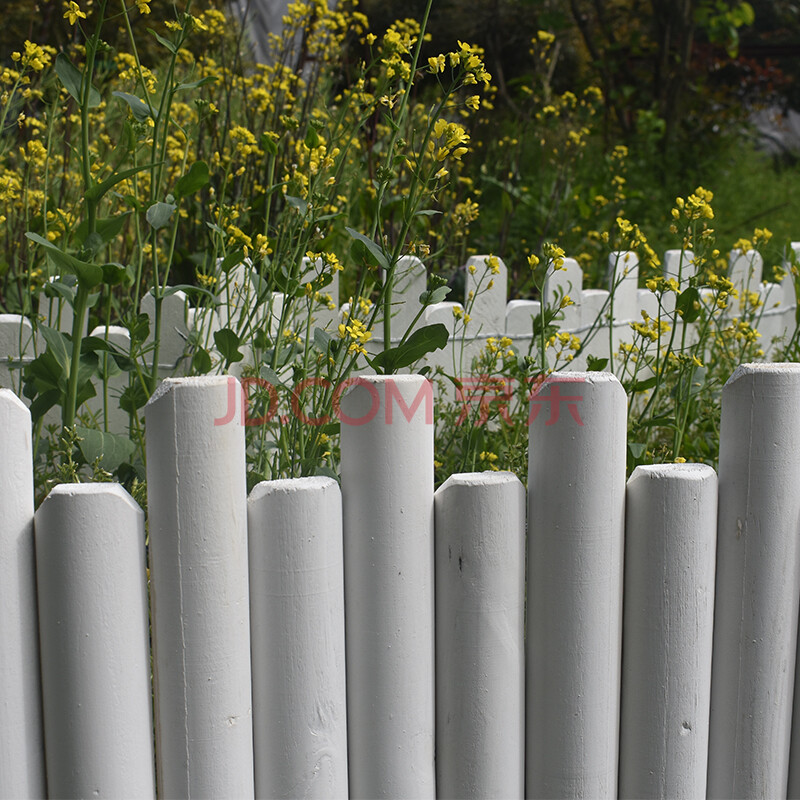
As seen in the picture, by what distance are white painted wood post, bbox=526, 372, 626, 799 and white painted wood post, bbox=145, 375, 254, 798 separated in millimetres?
362

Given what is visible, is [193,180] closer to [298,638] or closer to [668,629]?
[298,638]

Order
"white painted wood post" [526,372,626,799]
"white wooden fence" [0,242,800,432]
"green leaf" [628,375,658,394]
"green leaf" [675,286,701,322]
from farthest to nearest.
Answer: "white wooden fence" [0,242,800,432]
"green leaf" [628,375,658,394]
"green leaf" [675,286,701,322]
"white painted wood post" [526,372,626,799]

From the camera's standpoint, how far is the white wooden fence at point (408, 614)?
1.07 meters

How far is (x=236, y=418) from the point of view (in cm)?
107

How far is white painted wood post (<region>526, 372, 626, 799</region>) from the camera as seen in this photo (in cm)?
115

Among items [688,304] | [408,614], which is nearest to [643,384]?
[688,304]

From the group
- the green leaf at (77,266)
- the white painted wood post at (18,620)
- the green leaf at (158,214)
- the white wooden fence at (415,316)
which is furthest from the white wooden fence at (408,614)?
the white wooden fence at (415,316)

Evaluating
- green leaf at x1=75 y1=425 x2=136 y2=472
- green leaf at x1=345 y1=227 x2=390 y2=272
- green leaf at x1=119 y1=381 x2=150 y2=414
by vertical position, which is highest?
green leaf at x1=345 y1=227 x2=390 y2=272

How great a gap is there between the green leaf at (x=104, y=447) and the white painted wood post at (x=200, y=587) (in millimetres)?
297

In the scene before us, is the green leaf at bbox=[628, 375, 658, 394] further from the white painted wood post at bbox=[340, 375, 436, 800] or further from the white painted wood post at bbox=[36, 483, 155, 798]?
the white painted wood post at bbox=[36, 483, 155, 798]

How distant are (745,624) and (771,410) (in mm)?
287

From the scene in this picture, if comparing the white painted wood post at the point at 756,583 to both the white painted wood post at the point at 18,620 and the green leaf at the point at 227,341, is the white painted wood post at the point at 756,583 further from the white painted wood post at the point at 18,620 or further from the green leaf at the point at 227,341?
the white painted wood post at the point at 18,620

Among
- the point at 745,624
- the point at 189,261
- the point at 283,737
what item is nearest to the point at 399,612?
the point at 283,737

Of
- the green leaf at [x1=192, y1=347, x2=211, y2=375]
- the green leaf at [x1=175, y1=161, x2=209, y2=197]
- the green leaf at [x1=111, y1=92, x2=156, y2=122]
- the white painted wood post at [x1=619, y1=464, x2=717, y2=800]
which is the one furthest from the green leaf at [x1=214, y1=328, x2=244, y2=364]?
the white painted wood post at [x1=619, y1=464, x2=717, y2=800]
